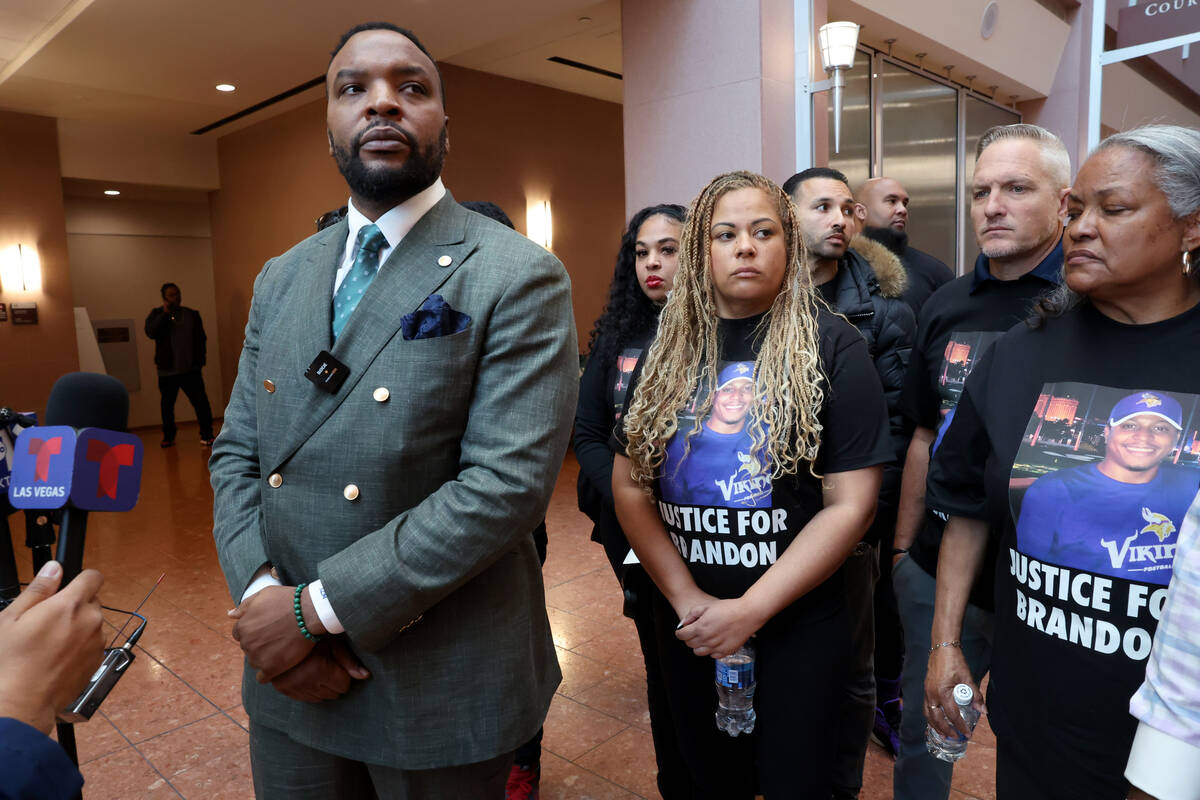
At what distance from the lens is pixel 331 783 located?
4.41ft

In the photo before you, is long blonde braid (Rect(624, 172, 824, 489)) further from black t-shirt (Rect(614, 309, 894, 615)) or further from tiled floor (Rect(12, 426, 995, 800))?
tiled floor (Rect(12, 426, 995, 800))

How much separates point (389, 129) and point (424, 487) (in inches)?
24.1

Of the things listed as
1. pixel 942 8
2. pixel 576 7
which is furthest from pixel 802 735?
pixel 942 8

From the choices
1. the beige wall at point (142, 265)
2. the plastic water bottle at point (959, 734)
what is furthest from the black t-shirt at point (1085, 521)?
the beige wall at point (142, 265)

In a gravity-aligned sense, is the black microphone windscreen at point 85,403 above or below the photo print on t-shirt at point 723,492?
above

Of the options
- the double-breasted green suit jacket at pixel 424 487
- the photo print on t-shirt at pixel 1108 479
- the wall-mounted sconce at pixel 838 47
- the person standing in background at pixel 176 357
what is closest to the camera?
the photo print on t-shirt at pixel 1108 479

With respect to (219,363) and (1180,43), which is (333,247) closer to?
(1180,43)

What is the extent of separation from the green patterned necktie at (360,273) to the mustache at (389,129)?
0.14 m

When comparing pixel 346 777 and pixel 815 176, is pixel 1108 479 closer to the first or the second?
pixel 346 777

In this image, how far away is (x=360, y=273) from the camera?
141cm

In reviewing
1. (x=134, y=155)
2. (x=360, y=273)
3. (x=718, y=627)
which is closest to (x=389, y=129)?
(x=360, y=273)

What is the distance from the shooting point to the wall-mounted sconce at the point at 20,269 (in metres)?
8.20

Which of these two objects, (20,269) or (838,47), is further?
(20,269)

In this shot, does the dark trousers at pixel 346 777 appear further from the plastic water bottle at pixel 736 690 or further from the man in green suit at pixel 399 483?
the plastic water bottle at pixel 736 690
